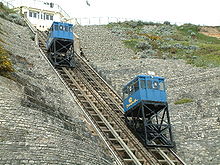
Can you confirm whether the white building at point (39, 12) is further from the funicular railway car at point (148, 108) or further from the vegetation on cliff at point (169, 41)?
the funicular railway car at point (148, 108)

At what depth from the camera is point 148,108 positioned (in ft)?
71.5

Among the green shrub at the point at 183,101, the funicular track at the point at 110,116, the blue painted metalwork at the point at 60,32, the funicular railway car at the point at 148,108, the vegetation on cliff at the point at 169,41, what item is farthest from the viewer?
the vegetation on cliff at the point at 169,41

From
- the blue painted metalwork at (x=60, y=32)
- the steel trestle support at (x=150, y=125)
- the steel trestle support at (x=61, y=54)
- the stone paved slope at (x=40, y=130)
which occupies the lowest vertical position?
the steel trestle support at (x=150, y=125)

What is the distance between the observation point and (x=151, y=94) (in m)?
21.9

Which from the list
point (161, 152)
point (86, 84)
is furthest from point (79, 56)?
point (161, 152)

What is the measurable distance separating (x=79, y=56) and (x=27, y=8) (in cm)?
2235

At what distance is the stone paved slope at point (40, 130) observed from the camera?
40.8 feet

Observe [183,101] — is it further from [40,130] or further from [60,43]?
[60,43]

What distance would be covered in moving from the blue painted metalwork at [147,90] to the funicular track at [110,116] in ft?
6.75

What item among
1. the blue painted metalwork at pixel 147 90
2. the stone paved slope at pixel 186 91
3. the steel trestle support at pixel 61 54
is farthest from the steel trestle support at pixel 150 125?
the steel trestle support at pixel 61 54

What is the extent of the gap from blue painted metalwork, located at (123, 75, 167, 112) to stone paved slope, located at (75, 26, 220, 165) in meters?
2.63

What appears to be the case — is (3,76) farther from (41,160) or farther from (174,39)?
(174,39)

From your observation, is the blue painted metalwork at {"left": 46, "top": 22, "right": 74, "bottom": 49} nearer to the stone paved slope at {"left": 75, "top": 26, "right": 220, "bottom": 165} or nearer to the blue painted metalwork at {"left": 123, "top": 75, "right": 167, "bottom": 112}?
the stone paved slope at {"left": 75, "top": 26, "right": 220, "bottom": 165}

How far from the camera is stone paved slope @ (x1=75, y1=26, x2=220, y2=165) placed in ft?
66.8
